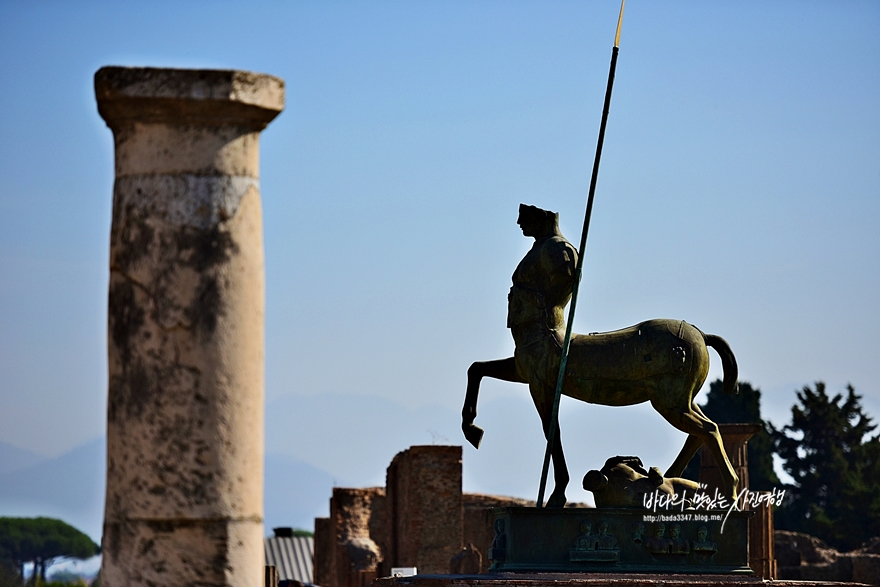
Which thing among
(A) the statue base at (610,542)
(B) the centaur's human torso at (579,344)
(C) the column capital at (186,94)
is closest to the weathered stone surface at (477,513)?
(B) the centaur's human torso at (579,344)

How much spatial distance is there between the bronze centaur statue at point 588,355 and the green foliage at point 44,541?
190 ft

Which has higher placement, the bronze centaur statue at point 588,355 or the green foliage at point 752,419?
the green foliage at point 752,419

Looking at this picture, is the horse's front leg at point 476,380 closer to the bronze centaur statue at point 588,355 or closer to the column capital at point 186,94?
the bronze centaur statue at point 588,355

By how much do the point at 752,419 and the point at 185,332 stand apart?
40546 millimetres

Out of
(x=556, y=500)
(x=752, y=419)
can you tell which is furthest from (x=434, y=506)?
(x=752, y=419)

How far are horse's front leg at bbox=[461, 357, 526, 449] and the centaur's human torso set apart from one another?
28cm

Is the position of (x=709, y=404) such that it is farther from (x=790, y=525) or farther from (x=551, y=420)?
(x=551, y=420)

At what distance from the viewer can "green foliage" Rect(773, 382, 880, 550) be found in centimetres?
4234

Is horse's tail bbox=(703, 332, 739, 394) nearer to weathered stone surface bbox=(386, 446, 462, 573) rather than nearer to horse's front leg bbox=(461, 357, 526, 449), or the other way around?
horse's front leg bbox=(461, 357, 526, 449)

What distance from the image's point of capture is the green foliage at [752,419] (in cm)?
4434

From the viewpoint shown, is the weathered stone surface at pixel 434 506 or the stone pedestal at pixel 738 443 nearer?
the stone pedestal at pixel 738 443

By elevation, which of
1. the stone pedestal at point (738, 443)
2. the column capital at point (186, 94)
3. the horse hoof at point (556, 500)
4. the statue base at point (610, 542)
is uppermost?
the stone pedestal at point (738, 443)

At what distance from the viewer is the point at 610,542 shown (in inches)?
470

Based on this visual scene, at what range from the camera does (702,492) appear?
1245 cm
